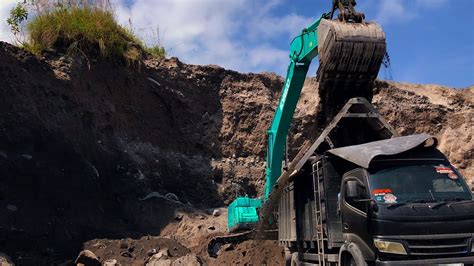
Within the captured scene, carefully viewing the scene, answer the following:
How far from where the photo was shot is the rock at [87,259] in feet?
40.8

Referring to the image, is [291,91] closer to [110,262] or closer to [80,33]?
[110,262]

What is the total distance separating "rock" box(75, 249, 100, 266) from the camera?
12438mm

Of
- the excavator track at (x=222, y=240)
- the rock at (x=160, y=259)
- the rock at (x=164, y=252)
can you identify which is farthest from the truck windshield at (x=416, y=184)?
→ the rock at (x=164, y=252)

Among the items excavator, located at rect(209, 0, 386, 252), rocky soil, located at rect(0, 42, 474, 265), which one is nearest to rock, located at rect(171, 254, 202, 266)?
rocky soil, located at rect(0, 42, 474, 265)

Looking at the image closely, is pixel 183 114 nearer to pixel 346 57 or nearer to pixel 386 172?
pixel 346 57

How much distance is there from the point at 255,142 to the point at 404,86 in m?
10.1

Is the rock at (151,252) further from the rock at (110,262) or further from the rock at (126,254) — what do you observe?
the rock at (110,262)

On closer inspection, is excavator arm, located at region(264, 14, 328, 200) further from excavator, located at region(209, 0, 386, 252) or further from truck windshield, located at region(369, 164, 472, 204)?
truck windshield, located at region(369, 164, 472, 204)

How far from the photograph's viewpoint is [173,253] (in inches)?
518

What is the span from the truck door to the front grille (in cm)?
68

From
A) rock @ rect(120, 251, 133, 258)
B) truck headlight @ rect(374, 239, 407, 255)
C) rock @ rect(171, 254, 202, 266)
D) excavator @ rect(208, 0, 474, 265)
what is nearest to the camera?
truck headlight @ rect(374, 239, 407, 255)

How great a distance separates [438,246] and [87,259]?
8.35 meters

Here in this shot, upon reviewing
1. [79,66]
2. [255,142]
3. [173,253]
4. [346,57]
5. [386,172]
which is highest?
[79,66]

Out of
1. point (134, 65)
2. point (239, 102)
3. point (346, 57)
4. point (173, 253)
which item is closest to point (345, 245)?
point (346, 57)
